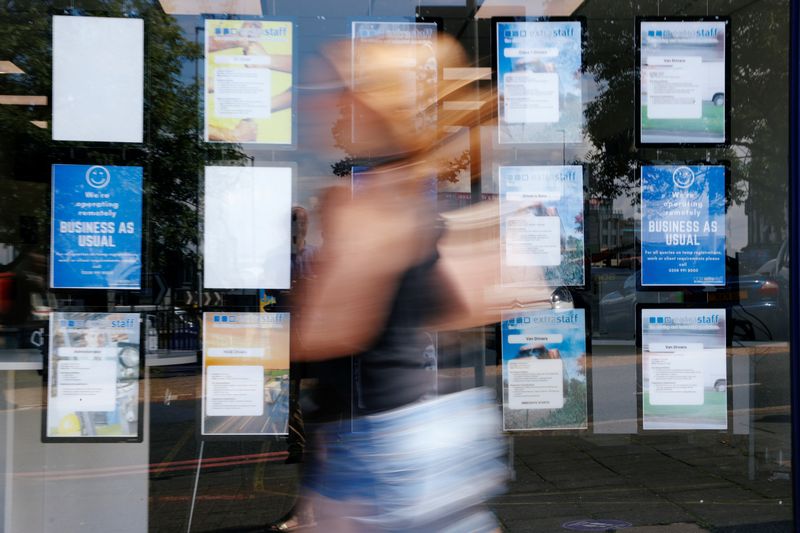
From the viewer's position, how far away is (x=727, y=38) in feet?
15.2

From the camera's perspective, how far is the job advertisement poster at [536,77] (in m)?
4.58

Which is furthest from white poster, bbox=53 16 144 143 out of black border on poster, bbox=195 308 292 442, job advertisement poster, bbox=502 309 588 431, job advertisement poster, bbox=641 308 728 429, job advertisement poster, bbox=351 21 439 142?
job advertisement poster, bbox=641 308 728 429

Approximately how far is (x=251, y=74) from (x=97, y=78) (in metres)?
0.80

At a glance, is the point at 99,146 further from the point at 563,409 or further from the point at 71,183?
the point at 563,409

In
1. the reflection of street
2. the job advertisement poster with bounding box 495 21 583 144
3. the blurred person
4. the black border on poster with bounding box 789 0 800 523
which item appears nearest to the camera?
the blurred person

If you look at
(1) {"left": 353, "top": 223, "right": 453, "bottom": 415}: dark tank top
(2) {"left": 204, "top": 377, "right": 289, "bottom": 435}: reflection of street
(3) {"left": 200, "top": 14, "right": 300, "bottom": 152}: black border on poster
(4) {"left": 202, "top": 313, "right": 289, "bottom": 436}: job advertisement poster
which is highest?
(3) {"left": 200, "top": 14, "right": 300, "bottom": 152}: black border on poster

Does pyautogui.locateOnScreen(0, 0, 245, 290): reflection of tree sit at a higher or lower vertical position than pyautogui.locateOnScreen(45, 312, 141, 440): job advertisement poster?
higher

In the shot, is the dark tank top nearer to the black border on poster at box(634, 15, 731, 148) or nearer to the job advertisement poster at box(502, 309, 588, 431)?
the job advertisement poster at box(502, 309, 588, 431)

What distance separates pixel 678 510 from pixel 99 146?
155 inches

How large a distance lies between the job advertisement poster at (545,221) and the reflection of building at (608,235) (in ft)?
0.25

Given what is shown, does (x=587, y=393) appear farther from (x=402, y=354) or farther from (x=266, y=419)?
(x=402, y=354)

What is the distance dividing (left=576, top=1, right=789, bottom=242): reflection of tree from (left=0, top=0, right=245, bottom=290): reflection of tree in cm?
214

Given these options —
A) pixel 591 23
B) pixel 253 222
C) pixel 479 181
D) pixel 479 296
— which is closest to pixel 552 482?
pixel 479 181

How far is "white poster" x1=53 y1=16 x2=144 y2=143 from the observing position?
420 centimetres
